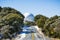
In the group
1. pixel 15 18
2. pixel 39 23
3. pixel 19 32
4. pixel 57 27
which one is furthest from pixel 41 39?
pixel 39 23

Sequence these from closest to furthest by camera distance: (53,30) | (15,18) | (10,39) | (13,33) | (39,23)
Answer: (10,39)
(13,33)
(53,30)
(15,18)
(39,23)

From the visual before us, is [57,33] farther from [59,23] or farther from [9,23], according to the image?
[9,23]

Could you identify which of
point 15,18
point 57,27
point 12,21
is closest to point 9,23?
point 12,21

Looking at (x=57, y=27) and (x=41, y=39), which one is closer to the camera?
(x=41, y=39)

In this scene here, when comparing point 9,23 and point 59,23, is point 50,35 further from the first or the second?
point 9,23

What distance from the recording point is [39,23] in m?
12.5

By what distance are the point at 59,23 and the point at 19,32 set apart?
8.89ft

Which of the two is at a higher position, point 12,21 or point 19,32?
point 12,21

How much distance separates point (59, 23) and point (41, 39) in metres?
1.62

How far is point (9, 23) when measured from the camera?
371 inches

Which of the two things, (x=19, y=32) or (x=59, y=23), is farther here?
(x=19, y=32)

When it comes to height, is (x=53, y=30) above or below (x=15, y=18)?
below

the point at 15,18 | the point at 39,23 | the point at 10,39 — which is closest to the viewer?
the point at 10,39

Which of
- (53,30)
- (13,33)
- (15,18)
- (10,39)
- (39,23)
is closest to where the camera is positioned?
(10,39)
